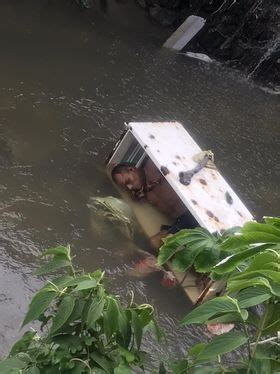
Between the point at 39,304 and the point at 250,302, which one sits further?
the point at 39,304

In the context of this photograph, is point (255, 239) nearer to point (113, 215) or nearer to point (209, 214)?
point (209, 214)

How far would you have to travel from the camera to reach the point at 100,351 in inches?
92.4

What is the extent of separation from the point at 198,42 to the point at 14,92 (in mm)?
8448

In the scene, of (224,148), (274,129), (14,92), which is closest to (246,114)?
(274,129)

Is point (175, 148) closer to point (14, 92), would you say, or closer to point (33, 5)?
point (14, 92)

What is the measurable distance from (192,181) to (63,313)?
621cm

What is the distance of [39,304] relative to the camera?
85.4 inches

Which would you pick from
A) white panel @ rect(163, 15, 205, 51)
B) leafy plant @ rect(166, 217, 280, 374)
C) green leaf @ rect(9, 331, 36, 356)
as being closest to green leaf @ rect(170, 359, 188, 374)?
leafy plant @ rect(166, 217, 280, 374)

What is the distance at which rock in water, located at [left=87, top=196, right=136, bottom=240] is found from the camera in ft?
27.6

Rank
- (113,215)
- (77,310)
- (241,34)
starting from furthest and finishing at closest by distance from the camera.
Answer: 1. (241,34)
2. (113,215)
3. (77,310)

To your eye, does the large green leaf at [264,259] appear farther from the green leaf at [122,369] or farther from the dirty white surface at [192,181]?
the dirty white surface at [192,181]

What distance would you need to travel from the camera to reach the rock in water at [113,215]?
8422 mm

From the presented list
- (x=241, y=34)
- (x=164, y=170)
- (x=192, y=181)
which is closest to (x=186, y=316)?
(x=164, y=170)

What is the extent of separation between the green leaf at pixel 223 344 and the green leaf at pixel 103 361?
605 mm
